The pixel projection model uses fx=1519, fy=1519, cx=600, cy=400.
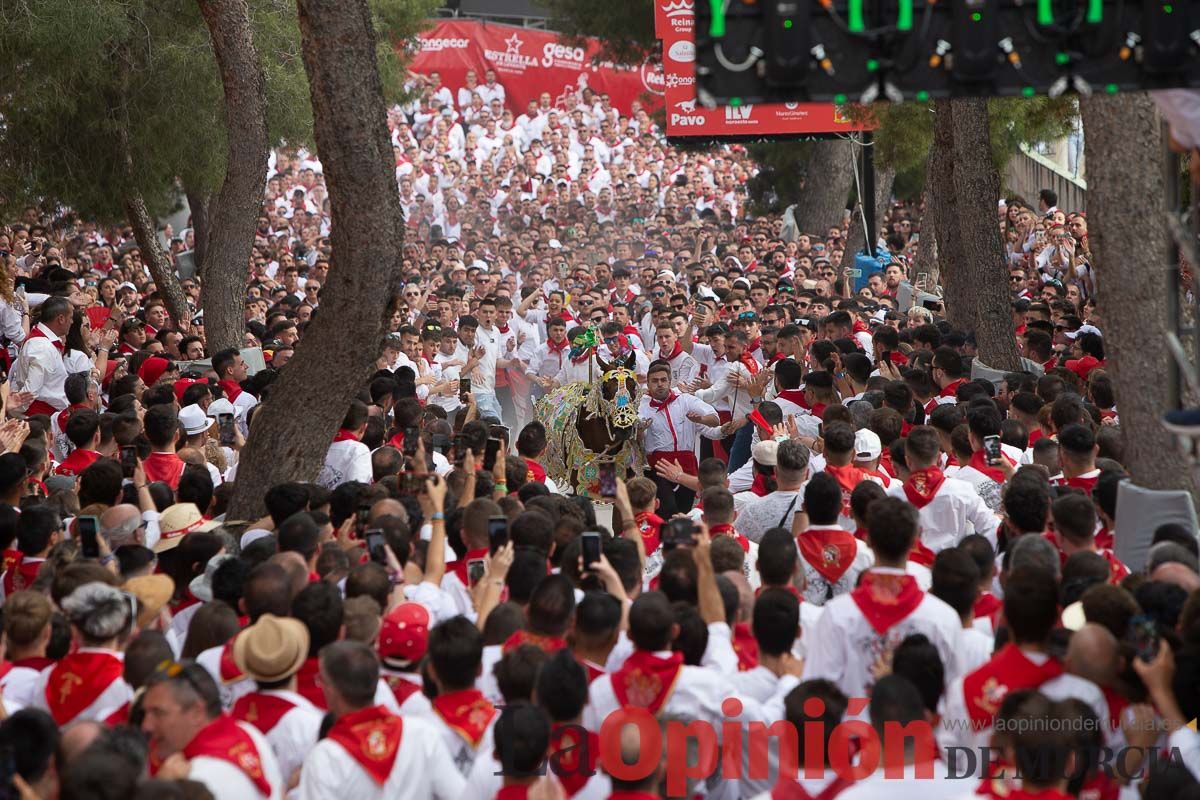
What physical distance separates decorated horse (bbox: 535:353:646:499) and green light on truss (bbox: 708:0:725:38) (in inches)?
257

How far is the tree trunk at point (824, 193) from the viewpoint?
2836 cm

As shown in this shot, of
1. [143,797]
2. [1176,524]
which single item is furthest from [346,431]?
[143,797]

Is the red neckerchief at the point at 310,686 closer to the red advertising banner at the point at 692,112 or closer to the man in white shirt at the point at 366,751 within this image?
the man in white shirt at the point at 366,751

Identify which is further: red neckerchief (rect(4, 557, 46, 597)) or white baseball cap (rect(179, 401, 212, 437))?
white baseball cap (rect(179, 401, 212, 437))

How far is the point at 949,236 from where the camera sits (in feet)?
47.2

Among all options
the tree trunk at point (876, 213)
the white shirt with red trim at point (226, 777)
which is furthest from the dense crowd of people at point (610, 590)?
the tree trunk at point (876, 213)

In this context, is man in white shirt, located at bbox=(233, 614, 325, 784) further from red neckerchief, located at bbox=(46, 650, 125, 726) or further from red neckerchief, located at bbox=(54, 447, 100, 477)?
red neckerchief, located at bbox=(54, 447, 100, 477)

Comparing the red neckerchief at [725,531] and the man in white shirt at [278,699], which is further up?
the man in white shirt at [278,699]

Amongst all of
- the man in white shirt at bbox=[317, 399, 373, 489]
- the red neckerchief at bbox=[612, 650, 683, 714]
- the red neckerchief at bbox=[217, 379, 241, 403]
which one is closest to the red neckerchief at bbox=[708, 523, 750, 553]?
the red neckerchief at bbox=[612, 650, 683, 714]

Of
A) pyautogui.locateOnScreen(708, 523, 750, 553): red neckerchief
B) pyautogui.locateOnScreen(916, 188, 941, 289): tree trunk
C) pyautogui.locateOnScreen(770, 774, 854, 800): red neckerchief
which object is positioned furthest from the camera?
pyautogui.locateOnScreen(916, 188, 941, 289): tree trunk

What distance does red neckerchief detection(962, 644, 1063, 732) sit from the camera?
4.99 meters

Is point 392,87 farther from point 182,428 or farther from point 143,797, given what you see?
point 143,797

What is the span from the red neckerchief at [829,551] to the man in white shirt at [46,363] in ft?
25.1

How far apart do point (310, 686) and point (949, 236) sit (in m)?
10.2
